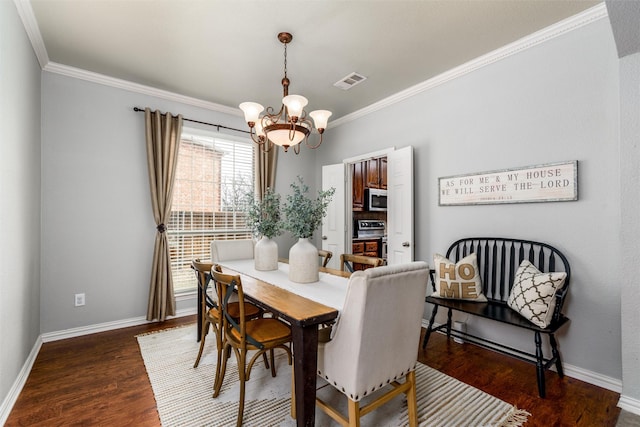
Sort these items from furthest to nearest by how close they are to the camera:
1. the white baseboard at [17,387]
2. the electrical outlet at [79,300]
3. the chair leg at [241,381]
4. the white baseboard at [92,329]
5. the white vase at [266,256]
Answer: the electrical outlet at [79,300], the white baseboard at [92,329], the white vase at [266,256], the white baseboard at [17,387], the chair leg at [241,381]

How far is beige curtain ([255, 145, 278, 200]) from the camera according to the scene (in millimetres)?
4184

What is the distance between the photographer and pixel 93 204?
3152 mm

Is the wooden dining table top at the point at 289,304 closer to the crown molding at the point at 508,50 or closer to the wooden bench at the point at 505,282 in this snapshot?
the wooden bench at the point at 505,282

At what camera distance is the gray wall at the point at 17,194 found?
183 centimetres

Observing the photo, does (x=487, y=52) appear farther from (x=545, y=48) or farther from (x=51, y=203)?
(x=51, y=203)

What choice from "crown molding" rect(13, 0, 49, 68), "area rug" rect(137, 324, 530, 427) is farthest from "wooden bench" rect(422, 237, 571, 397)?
"crown molding" rect(13, 0, 49, 68)

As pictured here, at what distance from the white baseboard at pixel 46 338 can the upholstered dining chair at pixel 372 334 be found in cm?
193

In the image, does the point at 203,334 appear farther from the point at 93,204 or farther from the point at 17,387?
the point at 93,204

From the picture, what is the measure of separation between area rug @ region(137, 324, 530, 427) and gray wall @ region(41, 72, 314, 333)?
1.18 m

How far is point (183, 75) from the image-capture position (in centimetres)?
313

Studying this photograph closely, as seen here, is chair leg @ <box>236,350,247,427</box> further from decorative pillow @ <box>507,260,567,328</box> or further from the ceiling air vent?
the ceiling air vent

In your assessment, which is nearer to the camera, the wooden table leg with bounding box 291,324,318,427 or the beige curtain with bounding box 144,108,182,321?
the wooden table leg with bounding box 291,324,318,427

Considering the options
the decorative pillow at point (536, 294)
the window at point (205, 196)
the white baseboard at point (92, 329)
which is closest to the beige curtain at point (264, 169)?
the window at point (205, 196)

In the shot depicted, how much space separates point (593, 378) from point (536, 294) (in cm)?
78
